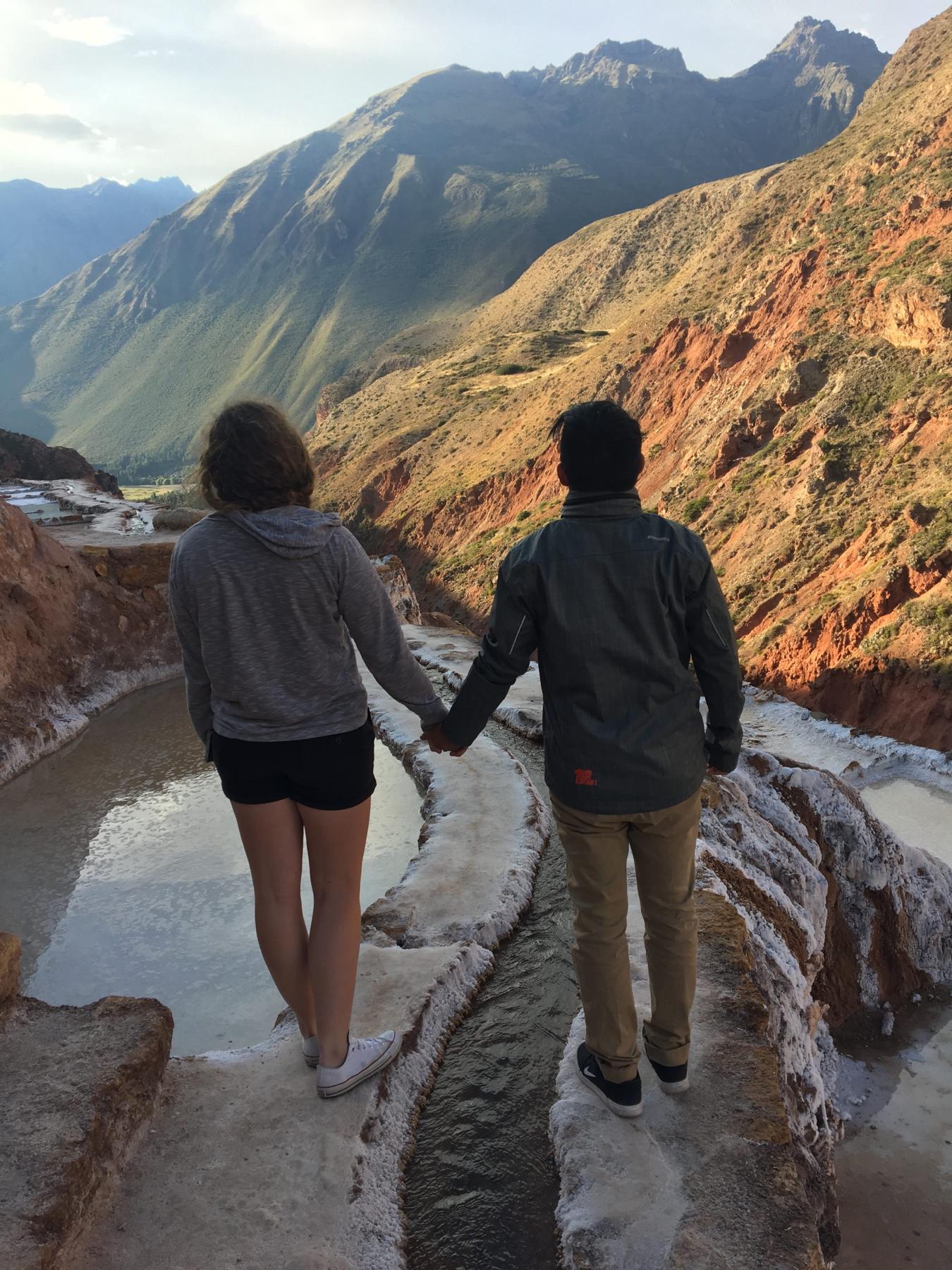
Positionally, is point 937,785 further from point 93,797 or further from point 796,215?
point 796,215

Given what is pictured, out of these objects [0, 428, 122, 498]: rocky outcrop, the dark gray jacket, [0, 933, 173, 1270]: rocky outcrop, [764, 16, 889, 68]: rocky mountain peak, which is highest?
[764, 16, 889, 68]: rocky mountain peak

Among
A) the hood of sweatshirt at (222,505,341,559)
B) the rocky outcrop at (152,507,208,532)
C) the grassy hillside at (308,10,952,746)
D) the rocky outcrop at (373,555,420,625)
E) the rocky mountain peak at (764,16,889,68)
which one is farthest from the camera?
the rocky mountain peak at (764,16,889,68)

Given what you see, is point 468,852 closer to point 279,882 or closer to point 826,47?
point 279,882

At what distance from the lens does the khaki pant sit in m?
2.63

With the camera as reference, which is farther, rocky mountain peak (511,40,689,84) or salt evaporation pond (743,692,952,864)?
rocky mountain peak (511,40,689,84)

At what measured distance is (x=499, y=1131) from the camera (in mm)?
3184

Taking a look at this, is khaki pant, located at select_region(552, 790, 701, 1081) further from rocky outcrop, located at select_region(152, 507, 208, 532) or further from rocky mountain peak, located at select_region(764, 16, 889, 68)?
rocky mountain peak, located at select_region(764, 16, 889, 68)

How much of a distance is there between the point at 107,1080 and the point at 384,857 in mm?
2842

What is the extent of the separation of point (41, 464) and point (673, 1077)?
3637 centimetres

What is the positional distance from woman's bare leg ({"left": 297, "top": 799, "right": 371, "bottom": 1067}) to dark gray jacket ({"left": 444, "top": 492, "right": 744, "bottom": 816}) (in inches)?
26.2

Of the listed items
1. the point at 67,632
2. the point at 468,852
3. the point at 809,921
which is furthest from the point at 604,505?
the point at 67,632

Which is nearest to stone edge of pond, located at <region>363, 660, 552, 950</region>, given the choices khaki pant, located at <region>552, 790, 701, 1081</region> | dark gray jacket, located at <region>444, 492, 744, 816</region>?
khaki pant, located at <region>552, 790, 701, 1081</region>

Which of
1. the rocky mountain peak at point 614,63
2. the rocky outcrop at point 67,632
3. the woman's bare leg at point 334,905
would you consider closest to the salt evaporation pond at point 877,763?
the rocky outcrop at point 67,632

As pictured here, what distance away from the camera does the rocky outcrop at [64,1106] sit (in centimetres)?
242
